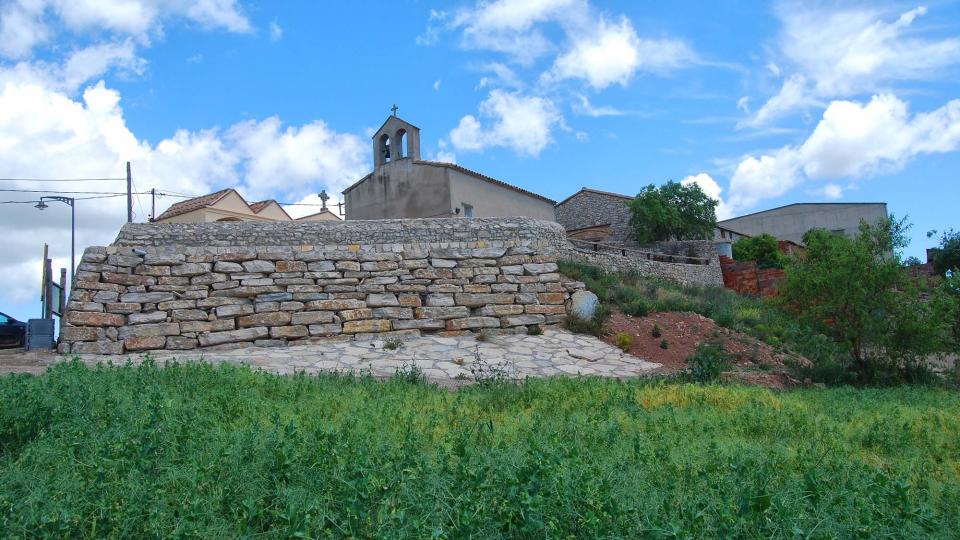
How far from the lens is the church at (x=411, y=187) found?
2475cm

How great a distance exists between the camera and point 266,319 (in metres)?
14.1

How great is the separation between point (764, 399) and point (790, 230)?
3612 centimetres

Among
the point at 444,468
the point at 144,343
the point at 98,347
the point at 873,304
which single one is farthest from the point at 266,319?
the point at 873,304

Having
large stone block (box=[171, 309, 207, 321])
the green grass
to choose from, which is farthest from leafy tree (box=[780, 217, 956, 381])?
large stone block (box=[171, 309, 207, 321])

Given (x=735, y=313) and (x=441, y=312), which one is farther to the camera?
(x=735, y=313)

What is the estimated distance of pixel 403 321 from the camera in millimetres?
14617

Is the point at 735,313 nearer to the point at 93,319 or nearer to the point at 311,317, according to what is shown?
the point at 311,317

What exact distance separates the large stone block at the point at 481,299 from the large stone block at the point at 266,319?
11.8ft

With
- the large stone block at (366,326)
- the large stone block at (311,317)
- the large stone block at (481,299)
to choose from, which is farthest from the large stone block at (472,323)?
the large stone block at (311,317)

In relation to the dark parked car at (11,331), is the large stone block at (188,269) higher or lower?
higher

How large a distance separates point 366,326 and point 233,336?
2618 millimetres

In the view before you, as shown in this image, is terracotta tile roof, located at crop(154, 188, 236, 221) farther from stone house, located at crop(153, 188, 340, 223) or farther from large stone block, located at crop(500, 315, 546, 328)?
large stone block, located at crop(500, 315, 546, 328)

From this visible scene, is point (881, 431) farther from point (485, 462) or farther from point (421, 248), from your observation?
point (421, 248)

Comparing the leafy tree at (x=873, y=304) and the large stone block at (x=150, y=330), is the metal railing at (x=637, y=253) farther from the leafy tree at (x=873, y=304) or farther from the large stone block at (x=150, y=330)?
the large stone block at (x=150, y=330)
